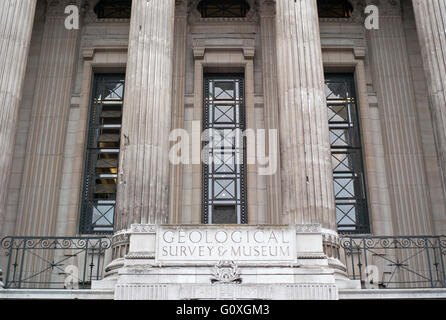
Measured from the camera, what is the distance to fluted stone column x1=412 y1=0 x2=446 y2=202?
49.6 feet

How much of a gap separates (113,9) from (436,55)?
38.4ft

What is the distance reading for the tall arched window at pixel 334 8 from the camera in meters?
21.9

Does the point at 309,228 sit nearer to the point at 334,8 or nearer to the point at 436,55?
the point at 436,55

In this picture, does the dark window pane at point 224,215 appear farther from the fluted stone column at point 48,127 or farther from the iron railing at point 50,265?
the fluted stone column at point 48,127

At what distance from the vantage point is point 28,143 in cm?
1955

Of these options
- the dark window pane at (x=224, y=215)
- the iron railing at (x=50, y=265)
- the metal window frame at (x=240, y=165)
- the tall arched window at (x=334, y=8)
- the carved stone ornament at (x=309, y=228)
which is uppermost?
the tall arched window at (x=334, y=8)

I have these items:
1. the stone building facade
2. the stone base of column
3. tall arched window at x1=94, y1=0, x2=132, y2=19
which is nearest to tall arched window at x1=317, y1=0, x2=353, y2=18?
the stone building facade

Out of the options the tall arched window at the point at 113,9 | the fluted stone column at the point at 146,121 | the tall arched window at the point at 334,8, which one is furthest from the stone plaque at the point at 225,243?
the tall arched window at the point at 334,8

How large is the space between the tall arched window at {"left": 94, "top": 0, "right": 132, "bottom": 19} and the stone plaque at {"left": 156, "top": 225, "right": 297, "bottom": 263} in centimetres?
1097

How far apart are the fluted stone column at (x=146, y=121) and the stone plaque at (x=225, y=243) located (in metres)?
0.94

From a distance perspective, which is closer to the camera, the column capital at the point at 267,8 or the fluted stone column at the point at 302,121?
the fluted stone column at the point at 302,121

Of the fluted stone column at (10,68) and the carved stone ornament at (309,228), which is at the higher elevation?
the fluted stone column at (10,68)

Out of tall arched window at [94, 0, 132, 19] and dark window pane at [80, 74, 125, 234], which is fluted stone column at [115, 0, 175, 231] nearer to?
dark window pane at [80, 74, 125, 234]

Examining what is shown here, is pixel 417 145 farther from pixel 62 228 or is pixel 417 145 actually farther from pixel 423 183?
pixel 62 228
